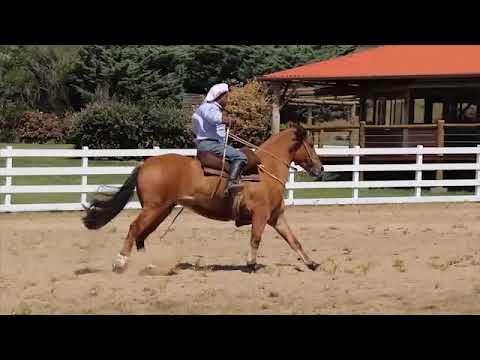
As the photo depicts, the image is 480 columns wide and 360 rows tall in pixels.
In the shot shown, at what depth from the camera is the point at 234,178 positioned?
30.9 feet

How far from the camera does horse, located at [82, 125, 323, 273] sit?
9336 mm

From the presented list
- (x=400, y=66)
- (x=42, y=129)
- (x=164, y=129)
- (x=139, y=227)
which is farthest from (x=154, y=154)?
(x=42, y=129)

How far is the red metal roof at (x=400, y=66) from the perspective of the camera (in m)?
25.0

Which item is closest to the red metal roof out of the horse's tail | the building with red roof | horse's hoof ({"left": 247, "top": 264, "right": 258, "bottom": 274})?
the building with red roof

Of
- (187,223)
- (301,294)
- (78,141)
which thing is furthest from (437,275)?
(78,141)

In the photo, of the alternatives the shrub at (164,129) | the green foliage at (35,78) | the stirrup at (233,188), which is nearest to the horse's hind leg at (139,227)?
the stirrup at (233,188)

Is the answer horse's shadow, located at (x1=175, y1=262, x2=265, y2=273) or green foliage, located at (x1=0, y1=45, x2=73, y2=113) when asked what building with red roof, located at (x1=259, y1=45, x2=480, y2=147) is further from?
green foliage, located at (x1=0, y1=45, x2=73, y2=113)

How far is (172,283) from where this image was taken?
8562mm

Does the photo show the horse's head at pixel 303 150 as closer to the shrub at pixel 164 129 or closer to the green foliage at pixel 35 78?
the shrub at pixel 164 129

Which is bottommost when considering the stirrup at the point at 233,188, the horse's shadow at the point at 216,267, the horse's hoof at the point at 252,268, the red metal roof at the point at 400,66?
the horse's shadow at the point at 216,267

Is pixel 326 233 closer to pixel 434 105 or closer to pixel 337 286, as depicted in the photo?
pixel 337 286

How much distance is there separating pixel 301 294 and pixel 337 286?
613 mm

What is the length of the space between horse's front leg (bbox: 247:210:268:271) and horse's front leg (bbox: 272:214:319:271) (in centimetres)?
32

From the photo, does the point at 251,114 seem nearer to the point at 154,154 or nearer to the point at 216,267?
the point at 154,154
